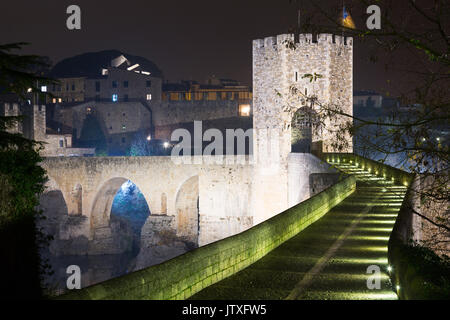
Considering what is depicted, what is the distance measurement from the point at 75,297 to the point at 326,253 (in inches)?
189

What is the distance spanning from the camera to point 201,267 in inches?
267

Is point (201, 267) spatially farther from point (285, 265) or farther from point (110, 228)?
point (110, 228)

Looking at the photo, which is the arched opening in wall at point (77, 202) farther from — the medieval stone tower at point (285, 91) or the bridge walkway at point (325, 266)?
the bridge walkway at point (325, 266)

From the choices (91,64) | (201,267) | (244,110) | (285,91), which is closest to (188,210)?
(285,91)

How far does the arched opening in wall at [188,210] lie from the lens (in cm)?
3009

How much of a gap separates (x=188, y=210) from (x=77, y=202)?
285 inches

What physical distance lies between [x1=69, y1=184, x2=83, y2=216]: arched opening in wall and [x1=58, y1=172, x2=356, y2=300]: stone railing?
80.6 ft

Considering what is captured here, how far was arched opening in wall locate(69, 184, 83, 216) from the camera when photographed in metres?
33.3

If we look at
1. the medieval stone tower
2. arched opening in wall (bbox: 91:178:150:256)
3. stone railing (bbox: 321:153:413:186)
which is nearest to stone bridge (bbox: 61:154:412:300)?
stone railing (bbox: 321:153:413:186)

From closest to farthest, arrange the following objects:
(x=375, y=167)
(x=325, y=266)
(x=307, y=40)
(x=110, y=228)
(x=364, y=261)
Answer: (x=325, y=266) → (x=364, y=261) → (x=375, y=167) → (x=307, y=40) → (x=110, y=228)

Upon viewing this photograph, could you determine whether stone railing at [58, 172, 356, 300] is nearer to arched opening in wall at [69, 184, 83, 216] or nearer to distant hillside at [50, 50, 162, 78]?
arched opening in wall at [69, 184, 83, 216]

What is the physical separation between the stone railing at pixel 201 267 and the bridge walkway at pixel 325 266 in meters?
0.12

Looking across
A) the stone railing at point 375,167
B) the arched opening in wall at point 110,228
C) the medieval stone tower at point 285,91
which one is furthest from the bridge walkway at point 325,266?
the arched opening in wall at point 110,228

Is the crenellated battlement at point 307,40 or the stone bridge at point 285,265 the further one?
the crenellated battlement at point 307,40
